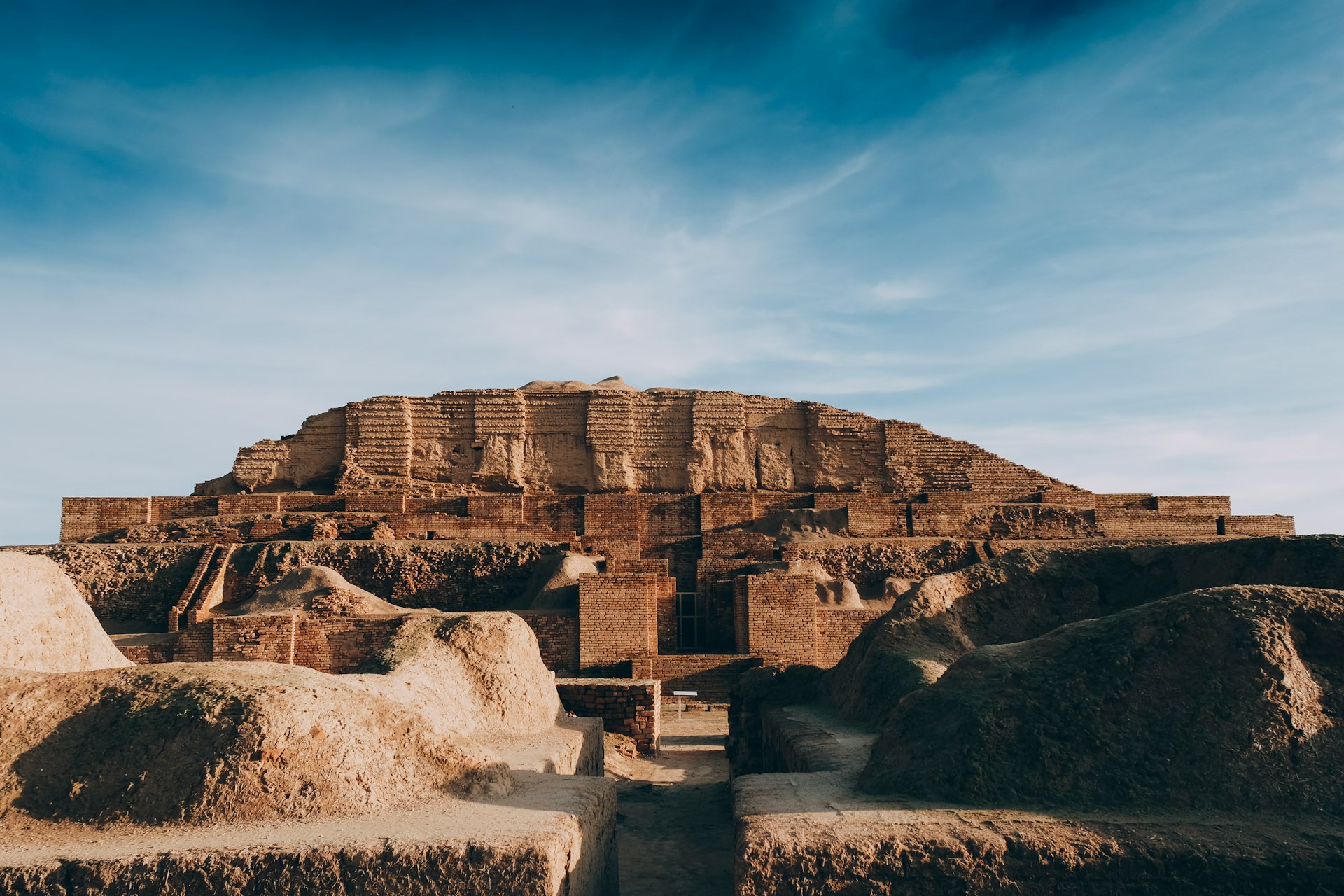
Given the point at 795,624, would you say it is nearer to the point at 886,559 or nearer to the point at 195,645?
the point at 886,559

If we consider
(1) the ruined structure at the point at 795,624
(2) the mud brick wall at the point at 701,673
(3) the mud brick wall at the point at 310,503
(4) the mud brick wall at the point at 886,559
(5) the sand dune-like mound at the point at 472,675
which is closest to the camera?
(1) the ruined structure at the point at 795,624

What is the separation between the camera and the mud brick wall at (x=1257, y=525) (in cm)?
2328

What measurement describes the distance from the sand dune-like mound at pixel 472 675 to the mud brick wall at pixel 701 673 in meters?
6.57

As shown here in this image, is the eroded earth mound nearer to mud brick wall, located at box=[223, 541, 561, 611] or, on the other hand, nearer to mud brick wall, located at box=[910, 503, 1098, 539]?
mud brick wall, located at box=[223, 541, 561, 611]

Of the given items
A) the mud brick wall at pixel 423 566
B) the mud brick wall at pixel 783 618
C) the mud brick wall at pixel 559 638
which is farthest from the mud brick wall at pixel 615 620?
the mud brick wall at pixel 423 566

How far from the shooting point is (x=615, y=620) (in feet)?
52.0

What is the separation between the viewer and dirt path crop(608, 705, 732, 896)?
21.3ft

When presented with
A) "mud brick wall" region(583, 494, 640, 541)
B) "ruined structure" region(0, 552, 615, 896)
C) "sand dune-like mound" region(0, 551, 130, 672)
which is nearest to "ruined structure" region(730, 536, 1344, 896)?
"ruined structure" region(0, 552, 615, 896)

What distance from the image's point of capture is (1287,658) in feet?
15.0

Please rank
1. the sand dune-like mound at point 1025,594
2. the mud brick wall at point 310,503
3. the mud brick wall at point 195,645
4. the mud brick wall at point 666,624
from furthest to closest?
the mud brick wall at point 310,503 < the mud brick wall at point 666,624 < the mud brick wall at point 195,645 < the sand dune-like mound at point 1025,594

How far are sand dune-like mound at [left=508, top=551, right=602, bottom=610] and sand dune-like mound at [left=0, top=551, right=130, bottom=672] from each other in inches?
379

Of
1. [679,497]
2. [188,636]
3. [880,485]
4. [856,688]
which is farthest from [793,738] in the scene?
[880,485]

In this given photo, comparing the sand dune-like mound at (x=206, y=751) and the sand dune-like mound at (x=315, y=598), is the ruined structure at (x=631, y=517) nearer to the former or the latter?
the sand dune-like mound at (x=315, y=598)

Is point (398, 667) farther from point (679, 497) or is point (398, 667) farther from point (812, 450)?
point (812, 450)
